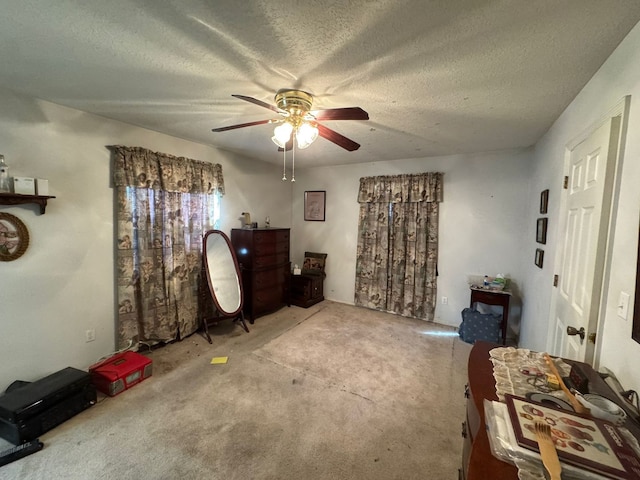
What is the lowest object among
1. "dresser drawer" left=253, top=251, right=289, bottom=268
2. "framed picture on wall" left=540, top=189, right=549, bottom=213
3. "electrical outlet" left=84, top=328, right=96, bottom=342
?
"electrical outlet" left=84, top=328, right=96, bottom=342

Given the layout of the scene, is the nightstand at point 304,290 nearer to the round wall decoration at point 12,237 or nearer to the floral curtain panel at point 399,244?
the floral curtain panel at point 399,244

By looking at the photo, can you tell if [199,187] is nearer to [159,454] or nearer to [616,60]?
[159,454]

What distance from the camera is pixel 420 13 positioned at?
1103 mm

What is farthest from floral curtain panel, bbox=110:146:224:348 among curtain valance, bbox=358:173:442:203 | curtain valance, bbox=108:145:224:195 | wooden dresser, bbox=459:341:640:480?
wooden dresser, bbox=459:341:640:480

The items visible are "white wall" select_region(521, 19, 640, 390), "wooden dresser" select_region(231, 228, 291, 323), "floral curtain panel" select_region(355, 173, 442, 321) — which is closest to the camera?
"white wall" select_region(521, 19, 640, 390)

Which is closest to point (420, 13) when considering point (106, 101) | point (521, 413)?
point (521, 413)

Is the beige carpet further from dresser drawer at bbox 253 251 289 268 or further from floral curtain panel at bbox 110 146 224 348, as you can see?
dresser drawer at bbox 253 251 289 268

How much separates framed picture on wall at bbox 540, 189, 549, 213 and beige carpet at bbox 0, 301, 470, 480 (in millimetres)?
1677

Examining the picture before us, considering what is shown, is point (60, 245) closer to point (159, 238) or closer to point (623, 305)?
point (159, 238)

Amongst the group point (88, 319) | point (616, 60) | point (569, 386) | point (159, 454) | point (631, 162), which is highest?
point (616, 60)

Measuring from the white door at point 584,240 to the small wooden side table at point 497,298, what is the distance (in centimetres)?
128

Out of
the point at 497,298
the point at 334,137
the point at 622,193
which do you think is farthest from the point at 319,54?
the point at 497,298

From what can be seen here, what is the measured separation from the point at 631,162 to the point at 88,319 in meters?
3.81

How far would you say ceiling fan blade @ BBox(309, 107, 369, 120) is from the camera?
1546mm
